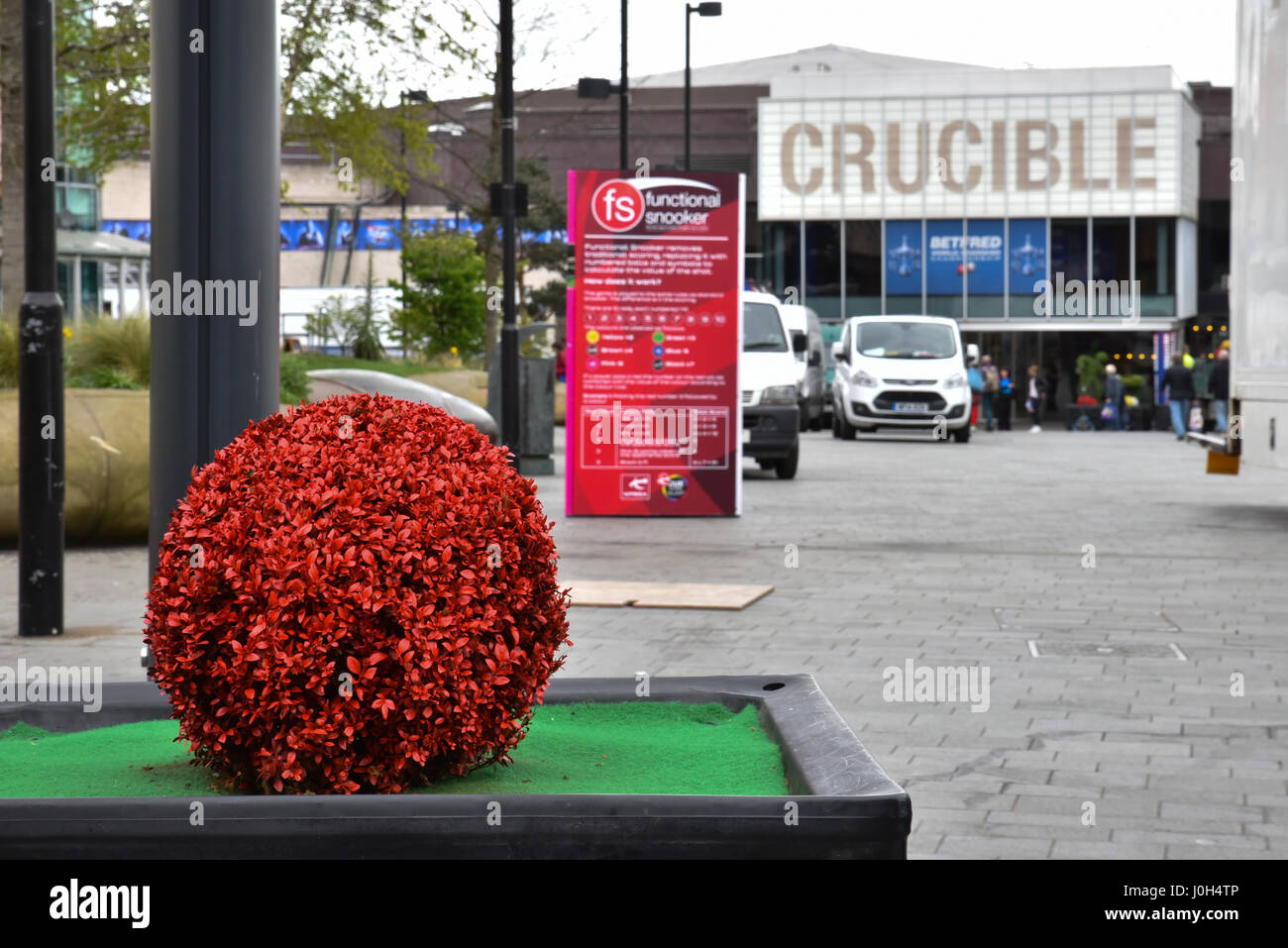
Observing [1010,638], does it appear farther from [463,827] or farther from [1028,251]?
[1028,251]

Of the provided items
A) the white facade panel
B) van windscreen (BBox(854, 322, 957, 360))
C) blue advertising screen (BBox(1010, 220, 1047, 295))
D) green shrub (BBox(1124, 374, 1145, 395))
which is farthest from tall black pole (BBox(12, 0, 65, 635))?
blue advertising screen (BBox(1010, 220, 1047, 295))

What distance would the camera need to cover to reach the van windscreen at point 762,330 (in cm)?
2077

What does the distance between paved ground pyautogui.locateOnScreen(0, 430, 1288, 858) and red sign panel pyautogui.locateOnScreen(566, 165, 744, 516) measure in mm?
437

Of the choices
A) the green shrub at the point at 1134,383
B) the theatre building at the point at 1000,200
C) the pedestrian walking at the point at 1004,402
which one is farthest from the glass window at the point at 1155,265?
the pedestrian walking at the point at 1004,402

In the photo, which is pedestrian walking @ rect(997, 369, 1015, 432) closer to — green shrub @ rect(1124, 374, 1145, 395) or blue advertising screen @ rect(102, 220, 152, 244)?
green shrub @ rect(1124, 374, 1145, 395)

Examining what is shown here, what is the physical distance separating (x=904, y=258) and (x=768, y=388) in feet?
120

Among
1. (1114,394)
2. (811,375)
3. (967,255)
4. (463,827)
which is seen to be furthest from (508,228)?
(967,255)

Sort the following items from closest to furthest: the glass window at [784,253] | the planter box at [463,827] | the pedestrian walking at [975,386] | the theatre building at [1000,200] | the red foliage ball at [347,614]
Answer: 1. the planter box at [463,827]
2. the red foliage ball at [347,614]
3. the pedestrian walking at [975,386]
4. the theatre building at [1000,200]
5. the glass window at [784,253]

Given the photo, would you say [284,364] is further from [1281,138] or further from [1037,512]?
[1281,138]

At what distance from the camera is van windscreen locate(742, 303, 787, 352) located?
68.1 ft

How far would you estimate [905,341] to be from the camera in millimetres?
32781

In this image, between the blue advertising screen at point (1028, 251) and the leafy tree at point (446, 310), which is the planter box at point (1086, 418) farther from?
the leafy tree at point (446, 310)
